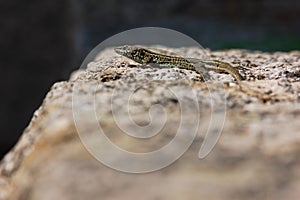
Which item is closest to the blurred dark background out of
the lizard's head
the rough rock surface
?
the lizard's head

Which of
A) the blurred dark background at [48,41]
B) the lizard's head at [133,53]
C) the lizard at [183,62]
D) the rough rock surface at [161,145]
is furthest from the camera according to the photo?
the blurred dark background at [48,41]

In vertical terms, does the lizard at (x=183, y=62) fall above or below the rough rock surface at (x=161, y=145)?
above

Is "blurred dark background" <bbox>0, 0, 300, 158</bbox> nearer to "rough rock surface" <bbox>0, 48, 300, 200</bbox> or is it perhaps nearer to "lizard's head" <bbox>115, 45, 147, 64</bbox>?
"lizard's head" <bbox>115, 45, 147, 64</bbox>

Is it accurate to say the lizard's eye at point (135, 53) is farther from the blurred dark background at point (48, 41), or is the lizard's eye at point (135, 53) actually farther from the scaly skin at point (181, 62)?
the blurred dark background at point (48, 41)

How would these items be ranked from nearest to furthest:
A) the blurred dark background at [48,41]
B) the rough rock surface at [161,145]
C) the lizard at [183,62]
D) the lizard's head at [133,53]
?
1. the rough rock surface at [161,145]
2. the lizard at [183,62]
3. the lizard's head at [133,53]
4. the blurred dark background at [48,41]

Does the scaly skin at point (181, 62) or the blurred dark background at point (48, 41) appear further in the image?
the blurred dark background at point (48, 41)

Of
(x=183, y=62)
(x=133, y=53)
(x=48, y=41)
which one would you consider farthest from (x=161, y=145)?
(x=48, y=41)

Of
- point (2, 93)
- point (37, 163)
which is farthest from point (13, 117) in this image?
point (37, 163)

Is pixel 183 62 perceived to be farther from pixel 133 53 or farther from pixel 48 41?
pixel 48 41

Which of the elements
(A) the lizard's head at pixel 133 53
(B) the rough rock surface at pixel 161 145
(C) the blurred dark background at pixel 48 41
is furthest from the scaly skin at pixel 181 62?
(C) the blurred dark background at pixel 48 41
